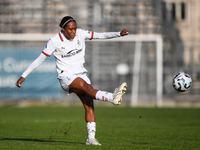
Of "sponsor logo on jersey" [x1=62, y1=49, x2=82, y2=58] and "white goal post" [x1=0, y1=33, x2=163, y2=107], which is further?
"white goal post" [x1=0, y1=33, x2=163, y2=107]

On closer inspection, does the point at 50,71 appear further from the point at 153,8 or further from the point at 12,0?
the point at 153,8

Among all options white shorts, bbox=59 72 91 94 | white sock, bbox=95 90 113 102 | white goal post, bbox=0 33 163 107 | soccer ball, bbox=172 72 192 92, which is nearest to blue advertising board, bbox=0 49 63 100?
white goal post, bbox=0 33 163 107

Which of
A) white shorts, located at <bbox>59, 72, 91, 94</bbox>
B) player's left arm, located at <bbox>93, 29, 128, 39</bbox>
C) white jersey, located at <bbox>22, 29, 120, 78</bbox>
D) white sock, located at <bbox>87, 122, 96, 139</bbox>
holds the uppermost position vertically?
player's left arm, located at <bbox>93, 29, 128, 39</bbox>

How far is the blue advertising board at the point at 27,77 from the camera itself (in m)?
19.4

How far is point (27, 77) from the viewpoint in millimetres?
19406

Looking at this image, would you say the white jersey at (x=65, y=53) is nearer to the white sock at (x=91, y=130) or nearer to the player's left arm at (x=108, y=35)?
the player's left arm at (x=108, y=35)

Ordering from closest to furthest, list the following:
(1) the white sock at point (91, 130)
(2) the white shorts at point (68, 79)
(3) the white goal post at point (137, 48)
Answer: (2) the white shorts at point (68, 79), (1) the white sock at point (91, 130), (3) the white goal post at point (137, 48)

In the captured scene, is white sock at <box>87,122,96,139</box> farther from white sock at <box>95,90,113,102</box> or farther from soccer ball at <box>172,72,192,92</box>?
soccer ball at <box>172,72,192,92</box>

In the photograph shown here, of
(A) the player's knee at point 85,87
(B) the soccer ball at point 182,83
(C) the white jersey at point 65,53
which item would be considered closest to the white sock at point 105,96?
(A) the player's knee at point 85,87

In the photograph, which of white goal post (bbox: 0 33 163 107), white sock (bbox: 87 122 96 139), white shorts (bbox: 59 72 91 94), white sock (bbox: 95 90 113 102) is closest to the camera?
white sock (bbox: 95 90 113 102)

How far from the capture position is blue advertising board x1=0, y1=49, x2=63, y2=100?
763 inches

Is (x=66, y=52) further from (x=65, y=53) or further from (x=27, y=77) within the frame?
(x=27, y=77)

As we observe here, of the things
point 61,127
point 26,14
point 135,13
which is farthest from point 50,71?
point 61,127

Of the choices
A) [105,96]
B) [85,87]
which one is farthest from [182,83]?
[85,87]
